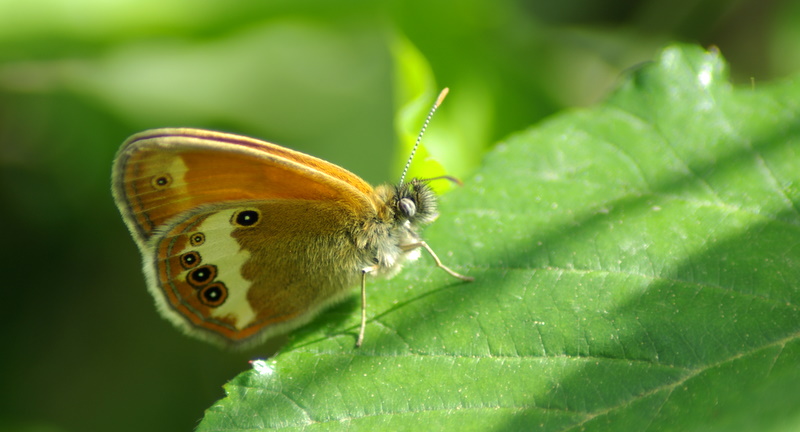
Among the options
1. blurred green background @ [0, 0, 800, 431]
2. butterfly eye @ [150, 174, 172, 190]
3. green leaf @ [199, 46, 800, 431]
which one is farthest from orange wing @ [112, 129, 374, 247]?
blurred green background @ [0, 0, 800, 431]

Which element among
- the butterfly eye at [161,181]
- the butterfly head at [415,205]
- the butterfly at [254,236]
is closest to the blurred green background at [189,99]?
the butterfly head at [415,205]

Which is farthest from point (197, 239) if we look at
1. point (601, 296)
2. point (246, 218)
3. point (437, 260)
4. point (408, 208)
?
point (601, 296)

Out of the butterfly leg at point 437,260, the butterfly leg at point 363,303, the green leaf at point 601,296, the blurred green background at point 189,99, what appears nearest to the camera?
the green leaf at point 601,296

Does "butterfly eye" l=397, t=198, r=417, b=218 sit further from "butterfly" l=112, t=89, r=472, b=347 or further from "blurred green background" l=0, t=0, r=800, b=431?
"blurred green background" l=0, t=0, r=800, b=431

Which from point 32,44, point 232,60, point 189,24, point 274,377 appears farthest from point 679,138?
point 32,44

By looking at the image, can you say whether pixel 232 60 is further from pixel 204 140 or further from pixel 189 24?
pixel 204 140

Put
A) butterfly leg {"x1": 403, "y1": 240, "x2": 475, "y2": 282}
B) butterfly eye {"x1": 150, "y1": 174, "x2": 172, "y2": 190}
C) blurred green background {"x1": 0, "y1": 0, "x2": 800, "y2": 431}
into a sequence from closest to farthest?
1. butterfly leg {"x1": 403, "y1": 240, "x2": 475, "y2": 282}
2. butterfly eye {"x1": 150, "y1": 174, "x2": 172, "y2": 190}
3. blurred green background {"x1": 0, "y1": 0, "x2": 800, "y2": 431}

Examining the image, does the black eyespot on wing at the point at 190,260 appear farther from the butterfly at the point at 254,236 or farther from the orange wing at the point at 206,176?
the orange wing at the point at 206,176
